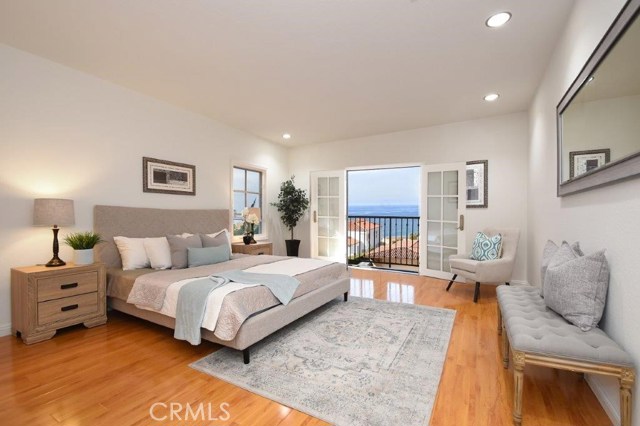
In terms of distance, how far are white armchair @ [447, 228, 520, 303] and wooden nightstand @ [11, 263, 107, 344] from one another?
14.1 feet

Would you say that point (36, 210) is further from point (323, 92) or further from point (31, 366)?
point (323, 92)

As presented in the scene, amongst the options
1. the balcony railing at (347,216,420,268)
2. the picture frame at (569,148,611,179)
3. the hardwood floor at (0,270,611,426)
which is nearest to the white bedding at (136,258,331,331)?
the hardwood floor at (0,270,611,426)

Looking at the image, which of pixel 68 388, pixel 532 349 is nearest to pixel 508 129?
pixel 532 349

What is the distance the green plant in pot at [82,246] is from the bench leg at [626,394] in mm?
4033

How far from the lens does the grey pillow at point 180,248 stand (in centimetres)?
325

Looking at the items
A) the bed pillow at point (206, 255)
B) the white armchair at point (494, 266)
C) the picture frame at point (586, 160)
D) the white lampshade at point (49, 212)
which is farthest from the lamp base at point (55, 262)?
the white armchair at point (494, 266)

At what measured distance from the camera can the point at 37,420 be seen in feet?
5.14

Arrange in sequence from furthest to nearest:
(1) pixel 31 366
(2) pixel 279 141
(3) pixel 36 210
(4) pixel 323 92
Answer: (2) pixel 279 141 < (4) pixel 323 92 < (3) pixel 36 210 < (1) pixel 31 366

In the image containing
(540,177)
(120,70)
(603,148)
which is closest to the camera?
(603,148)

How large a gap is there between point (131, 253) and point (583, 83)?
426 cm

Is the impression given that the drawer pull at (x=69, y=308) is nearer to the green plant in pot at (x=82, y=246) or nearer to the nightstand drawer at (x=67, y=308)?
the nightstand drawer at (x=67, y=308)

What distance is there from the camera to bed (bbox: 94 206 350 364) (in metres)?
2.14

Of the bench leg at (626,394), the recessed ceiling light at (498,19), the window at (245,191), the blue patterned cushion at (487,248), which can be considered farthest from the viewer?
the window at (245,191)

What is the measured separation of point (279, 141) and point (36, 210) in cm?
413
